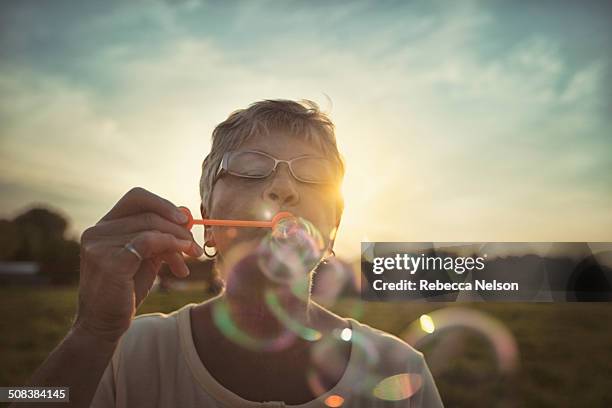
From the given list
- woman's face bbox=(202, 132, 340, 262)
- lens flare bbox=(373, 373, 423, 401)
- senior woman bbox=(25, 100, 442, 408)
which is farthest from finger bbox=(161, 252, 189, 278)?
lens flare bbox=(373, 373, 423, 401)

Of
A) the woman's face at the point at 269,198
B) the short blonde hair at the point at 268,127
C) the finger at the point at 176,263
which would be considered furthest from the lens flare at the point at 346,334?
the finger at the point at 176,263

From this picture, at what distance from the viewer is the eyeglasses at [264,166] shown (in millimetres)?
2123

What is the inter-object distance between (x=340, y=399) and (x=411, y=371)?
361 mm

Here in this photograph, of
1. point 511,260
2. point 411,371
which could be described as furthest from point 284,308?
point 511,260

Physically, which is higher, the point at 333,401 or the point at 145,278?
the point at 145,278

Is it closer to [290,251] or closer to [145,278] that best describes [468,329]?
[290,251]

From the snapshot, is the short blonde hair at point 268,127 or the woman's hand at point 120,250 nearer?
the woman's hand at point 120,250

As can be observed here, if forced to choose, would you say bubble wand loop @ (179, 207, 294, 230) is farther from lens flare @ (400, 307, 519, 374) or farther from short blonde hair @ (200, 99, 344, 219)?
lens flare @ (400, 307, 519, 374)

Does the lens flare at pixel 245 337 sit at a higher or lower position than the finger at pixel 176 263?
lower

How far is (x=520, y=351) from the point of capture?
28.8ft

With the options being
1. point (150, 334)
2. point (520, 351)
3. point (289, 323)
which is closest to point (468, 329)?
point (520, 351)

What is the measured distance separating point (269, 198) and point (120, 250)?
66cm

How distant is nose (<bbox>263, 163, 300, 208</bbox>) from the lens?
208 cm

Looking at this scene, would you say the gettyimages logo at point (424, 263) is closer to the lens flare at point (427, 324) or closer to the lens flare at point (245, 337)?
the lens flare at point (245, 337)
